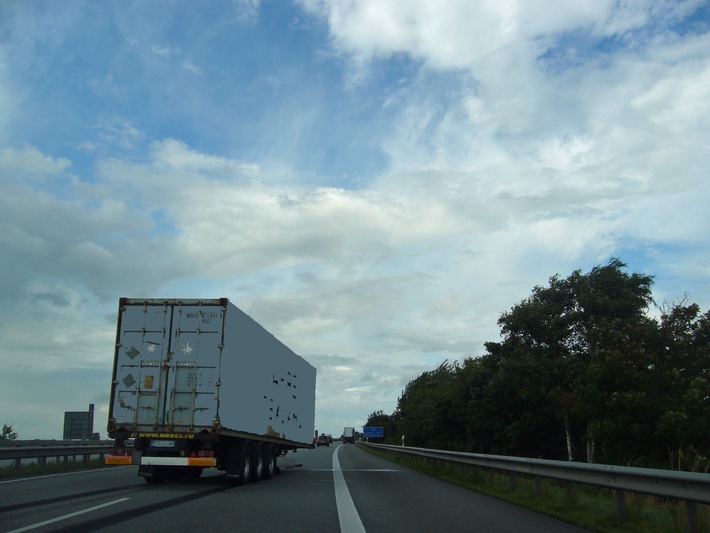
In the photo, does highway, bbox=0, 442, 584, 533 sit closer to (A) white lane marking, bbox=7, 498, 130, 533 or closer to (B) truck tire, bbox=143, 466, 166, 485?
(A) white lane marking, bbox=7, 498, 130, 533

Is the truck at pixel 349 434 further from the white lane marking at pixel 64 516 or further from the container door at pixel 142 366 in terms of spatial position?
the white lane marking at pixel 64 516

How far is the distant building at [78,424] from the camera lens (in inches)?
1196

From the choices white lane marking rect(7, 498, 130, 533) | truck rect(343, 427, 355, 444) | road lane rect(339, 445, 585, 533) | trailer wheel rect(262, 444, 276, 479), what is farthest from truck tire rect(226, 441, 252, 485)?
truck rect(343, 427, 355, 444)

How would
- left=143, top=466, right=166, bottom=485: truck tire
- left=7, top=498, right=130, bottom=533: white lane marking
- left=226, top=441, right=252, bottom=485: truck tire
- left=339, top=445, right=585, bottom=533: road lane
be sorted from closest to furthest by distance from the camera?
1. left=7, top=498, right=130, bottom=533: white lane marking
2. left=339, top=445, right=585, bottom=533: road lane
3. left=143, top=466, right=166, bottom=485: truck tire
4. left=226, top=441, right=252, bottom=485: truck tire

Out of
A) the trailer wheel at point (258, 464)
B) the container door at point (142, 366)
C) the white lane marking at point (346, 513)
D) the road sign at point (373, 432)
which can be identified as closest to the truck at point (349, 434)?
the road sign at point (373, 432)

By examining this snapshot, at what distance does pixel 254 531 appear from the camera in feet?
27.6

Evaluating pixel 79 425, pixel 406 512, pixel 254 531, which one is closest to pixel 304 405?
pixel 79 425

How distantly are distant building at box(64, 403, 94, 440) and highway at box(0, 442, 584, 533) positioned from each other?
582 inches

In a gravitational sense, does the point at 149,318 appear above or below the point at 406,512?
above

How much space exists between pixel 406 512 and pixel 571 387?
31.6 meters

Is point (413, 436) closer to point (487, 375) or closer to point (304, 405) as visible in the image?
point (487, 375)

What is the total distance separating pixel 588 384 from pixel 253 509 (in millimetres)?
19024

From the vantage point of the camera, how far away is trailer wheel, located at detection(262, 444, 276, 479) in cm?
1903

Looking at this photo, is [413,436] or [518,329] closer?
[518,329]
